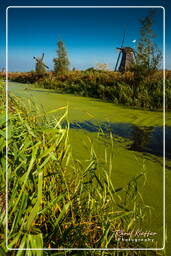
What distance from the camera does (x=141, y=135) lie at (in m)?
2.72

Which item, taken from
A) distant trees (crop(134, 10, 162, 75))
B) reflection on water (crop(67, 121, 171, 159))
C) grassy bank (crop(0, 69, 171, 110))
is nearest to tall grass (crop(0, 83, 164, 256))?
reflection on water (crop(67, 121, 171, 159))

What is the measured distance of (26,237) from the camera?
2.54 ft

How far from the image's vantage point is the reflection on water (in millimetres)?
2350

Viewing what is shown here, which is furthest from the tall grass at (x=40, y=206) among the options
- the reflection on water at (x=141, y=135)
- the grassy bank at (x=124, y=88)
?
the grassy bank at (x=124, y=88)

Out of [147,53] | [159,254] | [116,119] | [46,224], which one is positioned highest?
[147,53]

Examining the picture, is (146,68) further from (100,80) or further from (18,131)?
(18,131)

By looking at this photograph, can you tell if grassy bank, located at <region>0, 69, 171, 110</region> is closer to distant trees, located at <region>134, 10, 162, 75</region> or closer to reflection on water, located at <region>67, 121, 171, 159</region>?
distant trees, located at <region>134, 10, 162, 75</region>

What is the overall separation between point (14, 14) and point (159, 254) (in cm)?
136

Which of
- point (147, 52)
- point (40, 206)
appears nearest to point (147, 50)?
point (147, 52)

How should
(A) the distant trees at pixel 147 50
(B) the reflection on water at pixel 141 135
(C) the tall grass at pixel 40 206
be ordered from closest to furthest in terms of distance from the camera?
(C) the tall grass at pixel 40 206 → (B) the reflection on water at pixel 141 135 → (A) the distant trees at pixel 147 50

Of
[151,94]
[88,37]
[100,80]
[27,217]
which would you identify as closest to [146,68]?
[151,94]

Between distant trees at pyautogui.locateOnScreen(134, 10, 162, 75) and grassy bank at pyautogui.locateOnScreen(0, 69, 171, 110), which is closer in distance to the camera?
distant trees at pyautogui.locateOnScreen(134, 10, 162, 75)

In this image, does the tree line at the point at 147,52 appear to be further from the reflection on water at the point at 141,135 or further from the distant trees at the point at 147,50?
the reflection on water at the point at 141,135

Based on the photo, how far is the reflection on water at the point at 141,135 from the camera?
7.71 ft
